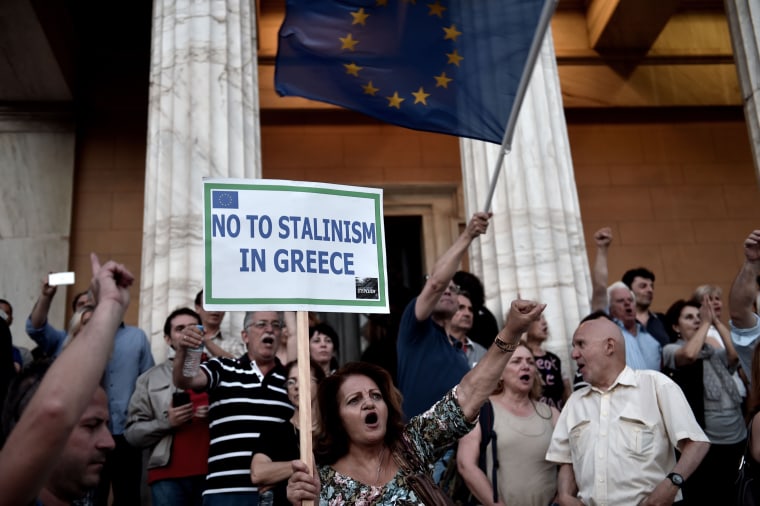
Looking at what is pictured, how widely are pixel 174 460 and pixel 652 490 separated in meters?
2.78

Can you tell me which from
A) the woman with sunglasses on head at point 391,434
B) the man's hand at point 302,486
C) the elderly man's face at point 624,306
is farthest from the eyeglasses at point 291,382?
the elderly man's face at point 624,306

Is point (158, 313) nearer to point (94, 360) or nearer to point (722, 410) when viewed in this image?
point (722, 410)

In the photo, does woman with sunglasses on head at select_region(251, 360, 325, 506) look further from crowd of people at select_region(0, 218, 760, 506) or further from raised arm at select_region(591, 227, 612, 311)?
raised arm at select_region(591, 227, 612, 311)

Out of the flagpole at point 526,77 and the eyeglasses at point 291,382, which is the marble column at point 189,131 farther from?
the flagpole at point 526,77

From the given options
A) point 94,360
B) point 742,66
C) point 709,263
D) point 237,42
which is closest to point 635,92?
point 709,263

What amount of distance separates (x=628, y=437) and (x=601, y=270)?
2180 mm

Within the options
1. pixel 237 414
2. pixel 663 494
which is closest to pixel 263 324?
pixel 237 414

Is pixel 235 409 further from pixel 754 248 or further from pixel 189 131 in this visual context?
pixel 189 131

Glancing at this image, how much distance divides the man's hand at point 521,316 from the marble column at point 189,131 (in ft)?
12.1

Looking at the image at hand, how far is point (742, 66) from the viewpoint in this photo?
26.1ft

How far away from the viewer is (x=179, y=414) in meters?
5.20

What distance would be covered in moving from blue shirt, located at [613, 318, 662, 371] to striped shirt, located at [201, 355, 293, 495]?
2.62 meters

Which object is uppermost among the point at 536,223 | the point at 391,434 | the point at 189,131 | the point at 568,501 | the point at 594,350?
the point at 189,131

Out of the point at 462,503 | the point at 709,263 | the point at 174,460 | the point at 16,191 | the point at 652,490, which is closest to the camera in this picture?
the point at 652,490
